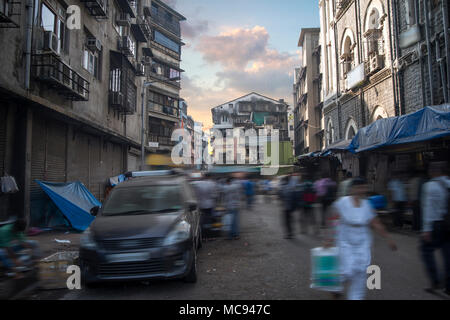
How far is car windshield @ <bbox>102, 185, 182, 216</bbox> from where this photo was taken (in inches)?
249

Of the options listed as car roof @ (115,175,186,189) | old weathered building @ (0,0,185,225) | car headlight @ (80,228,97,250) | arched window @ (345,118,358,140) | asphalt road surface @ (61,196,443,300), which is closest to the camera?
asphalt road surface @ (61,196,443,300)

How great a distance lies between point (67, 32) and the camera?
45.6 ft

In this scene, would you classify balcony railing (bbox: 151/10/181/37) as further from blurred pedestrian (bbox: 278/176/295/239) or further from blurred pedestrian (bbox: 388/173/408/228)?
blurred pedestrian (bbox: 388/173/408/228)

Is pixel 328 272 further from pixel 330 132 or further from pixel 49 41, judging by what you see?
pixel 330 132

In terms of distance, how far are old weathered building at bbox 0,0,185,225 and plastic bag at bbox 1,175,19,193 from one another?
0.35 metres

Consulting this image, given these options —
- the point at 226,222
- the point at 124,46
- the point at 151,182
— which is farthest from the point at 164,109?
the point at 151,182

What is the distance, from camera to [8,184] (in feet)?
31.4

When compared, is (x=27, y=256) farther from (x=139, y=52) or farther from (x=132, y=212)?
(x=139, y=52)

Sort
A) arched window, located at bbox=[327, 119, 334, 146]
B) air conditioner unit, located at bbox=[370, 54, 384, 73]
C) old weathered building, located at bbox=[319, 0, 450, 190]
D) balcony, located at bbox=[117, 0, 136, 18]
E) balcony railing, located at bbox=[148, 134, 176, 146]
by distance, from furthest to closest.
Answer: balcony railing, located at bbox=[148, 134, 176, 146] → arched window, located at bbox=[327, 119, 334, 146] → balcony, located at bbox=[117, 0, 136, 18] → air conditioner unit, located at bbox=[370, 54, 384, 73] → old weathered building, located at bbox=[319, 0, 450, 190]

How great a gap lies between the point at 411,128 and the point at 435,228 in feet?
19.8

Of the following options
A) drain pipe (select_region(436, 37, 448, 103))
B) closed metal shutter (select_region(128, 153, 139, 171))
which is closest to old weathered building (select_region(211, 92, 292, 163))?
closed metal shutter (select_region(128, 153, 139, 171))
